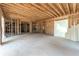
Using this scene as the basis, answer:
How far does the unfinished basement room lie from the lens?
5956 millimetres

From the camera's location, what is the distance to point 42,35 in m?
15.7

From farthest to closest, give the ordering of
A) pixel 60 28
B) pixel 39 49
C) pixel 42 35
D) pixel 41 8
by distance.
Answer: pixel 42 35
pixel 60 28
pixel 41 8
pixel 39 49

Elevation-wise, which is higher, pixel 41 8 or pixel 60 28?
pixel 41 8

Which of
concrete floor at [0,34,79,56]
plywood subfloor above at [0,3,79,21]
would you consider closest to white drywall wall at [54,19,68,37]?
plywood subfloor above at [0,3,79,21]

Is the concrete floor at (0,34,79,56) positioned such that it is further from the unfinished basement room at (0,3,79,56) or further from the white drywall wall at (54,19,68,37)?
the white drywall wall at (54,19,68,37)

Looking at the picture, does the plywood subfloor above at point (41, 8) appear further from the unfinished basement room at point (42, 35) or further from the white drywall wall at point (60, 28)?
the white drywall wall at point (60, 28)

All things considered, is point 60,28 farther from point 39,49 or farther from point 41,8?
point 39,49

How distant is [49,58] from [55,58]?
237 millimetres

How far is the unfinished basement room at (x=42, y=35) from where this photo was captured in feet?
19.5

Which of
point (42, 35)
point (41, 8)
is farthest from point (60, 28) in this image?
point (41, 8)

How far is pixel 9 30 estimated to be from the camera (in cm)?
1683

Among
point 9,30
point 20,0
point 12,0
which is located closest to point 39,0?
point 20,0

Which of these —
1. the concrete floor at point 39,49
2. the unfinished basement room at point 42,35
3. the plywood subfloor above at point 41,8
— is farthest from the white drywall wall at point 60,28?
the concrete floor at point 39,49

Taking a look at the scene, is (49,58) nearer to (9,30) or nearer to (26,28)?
(9,30)
